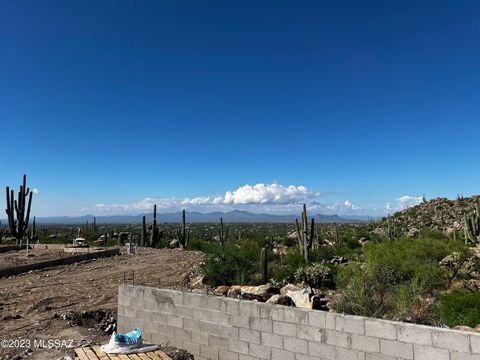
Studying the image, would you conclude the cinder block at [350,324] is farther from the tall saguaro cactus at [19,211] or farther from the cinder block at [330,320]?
the tall saguaro cactus at [19,211]

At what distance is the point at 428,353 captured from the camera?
5.46m

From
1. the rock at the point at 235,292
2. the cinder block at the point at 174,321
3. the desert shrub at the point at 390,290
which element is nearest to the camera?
the cinder block at the point at 174,321

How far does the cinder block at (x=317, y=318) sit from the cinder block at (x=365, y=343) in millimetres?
496

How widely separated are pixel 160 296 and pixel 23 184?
1969 centimetres

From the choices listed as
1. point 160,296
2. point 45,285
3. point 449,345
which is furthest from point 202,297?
point 45,285

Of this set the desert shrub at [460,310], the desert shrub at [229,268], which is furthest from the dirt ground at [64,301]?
the desert shrub at [460,310]

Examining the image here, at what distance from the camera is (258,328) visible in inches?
278

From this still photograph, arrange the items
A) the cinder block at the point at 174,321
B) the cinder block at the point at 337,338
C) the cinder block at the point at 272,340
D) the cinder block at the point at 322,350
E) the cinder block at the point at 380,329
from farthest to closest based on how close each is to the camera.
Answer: the cinder block at the point at 174,321 < the cinder block at the point at 272,340 < the cinder block at the point at 322,350 < the cinder block at the point at 337,338 < the cinder block at the point at 380,329

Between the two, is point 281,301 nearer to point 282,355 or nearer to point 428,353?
point 282,355

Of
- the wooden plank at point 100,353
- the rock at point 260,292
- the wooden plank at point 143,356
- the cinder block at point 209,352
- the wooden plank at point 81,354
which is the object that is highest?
the rock at point 260,292

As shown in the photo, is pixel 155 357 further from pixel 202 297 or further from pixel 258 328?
pixel 258 328

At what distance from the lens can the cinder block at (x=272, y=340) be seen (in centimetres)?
680

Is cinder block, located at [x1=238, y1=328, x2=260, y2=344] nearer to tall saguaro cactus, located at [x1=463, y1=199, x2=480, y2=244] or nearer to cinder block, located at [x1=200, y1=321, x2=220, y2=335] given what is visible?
cinder block, located at [x1=200, y1=321, x2=220, y2=335]

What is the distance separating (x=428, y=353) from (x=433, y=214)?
175ft
